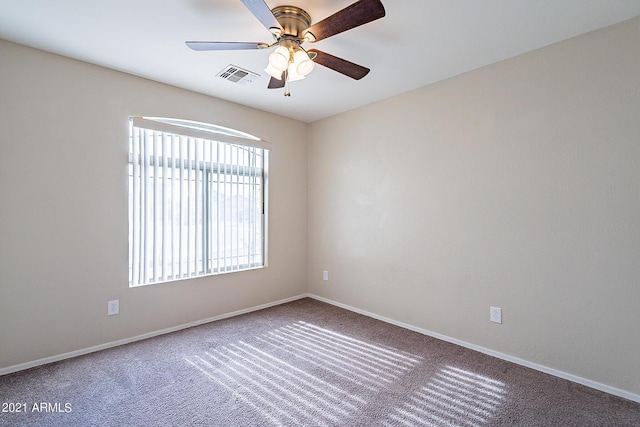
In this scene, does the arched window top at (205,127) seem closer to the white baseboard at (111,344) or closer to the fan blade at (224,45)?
the fan blade at (224,45)

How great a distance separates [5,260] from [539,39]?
4.28 meters

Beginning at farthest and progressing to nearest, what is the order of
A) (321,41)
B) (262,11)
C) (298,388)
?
(321,41) < (298,388) < (262,11)

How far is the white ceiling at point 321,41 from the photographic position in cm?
187

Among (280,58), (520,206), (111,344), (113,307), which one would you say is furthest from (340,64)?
(111,344)

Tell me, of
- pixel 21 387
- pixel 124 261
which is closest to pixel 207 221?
pixel 124 261

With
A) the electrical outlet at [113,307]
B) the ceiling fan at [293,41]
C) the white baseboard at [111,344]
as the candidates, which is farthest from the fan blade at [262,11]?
the white baseboard at [111,344]

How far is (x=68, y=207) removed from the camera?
2.51 metres

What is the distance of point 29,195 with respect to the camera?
7.69 feet

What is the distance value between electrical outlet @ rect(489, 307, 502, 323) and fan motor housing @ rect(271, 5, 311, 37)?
8.57 ft

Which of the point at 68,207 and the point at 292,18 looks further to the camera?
the point at 68,207

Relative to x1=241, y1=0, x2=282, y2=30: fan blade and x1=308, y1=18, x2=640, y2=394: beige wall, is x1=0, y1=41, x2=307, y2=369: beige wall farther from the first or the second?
x1=308, y1=18, x2=640, y2=394: beige wall

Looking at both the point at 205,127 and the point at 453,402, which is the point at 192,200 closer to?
the point at 205,127

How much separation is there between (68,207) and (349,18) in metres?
2.61

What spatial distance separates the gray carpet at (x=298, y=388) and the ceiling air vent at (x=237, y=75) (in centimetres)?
248
